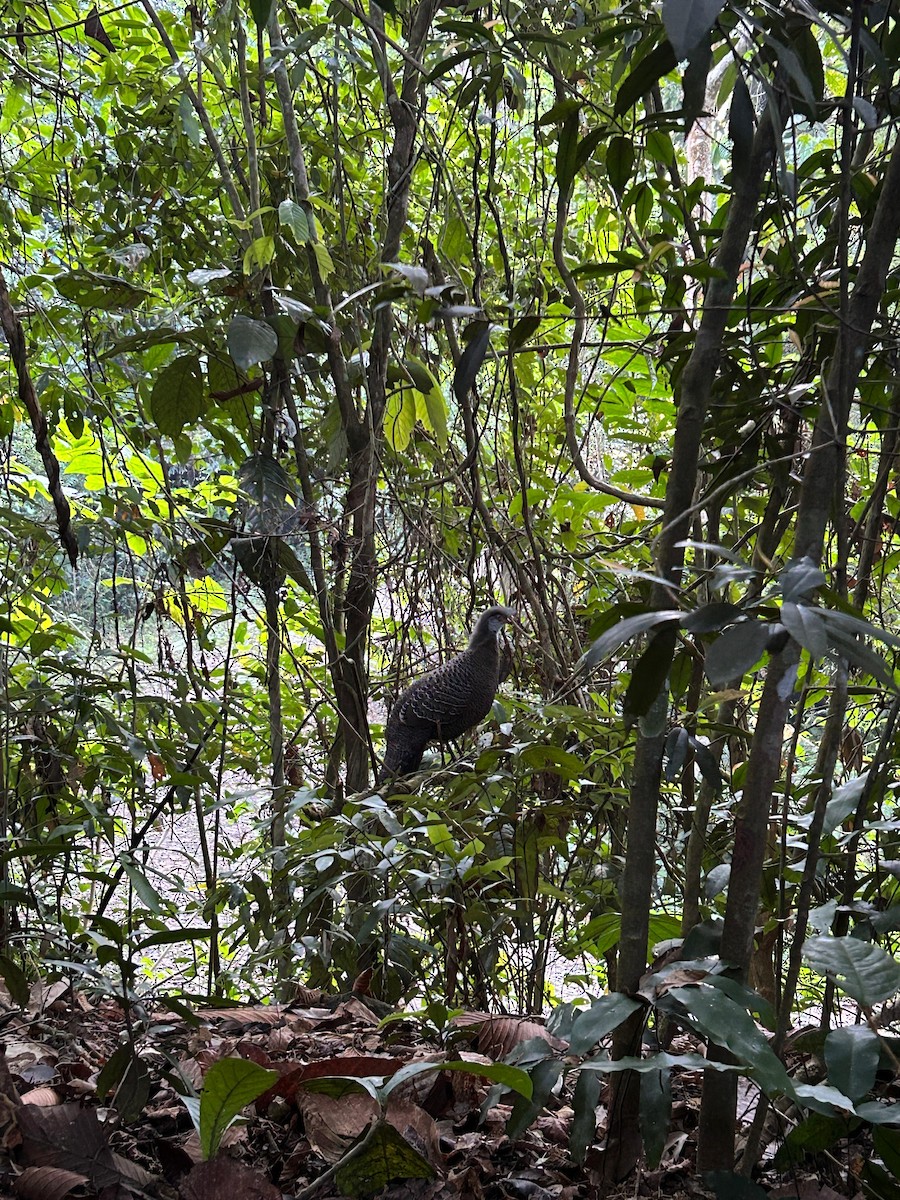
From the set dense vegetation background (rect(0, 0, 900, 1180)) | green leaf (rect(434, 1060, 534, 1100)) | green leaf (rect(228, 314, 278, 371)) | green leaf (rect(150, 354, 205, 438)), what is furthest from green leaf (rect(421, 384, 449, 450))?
green leaf (rect(434, 1060, 534, 1100))

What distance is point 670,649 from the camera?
76 cm

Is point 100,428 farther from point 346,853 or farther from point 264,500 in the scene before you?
point 346,853

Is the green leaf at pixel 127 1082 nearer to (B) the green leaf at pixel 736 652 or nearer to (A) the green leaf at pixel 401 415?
(B) the green leaf at pixel 736 652

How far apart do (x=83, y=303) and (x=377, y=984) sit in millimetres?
1382

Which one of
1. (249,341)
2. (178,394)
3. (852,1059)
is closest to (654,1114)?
(852,1059)

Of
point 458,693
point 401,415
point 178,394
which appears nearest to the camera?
point 178,394

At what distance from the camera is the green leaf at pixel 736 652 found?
62 centimetres

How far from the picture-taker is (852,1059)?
88cm

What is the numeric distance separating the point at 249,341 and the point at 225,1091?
1.23 meters

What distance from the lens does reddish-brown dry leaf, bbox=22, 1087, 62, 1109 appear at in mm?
1134

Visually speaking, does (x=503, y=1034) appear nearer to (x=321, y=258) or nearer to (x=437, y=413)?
(x=437, y=413)

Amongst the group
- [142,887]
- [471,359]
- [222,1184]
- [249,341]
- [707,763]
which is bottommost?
[222,1184]

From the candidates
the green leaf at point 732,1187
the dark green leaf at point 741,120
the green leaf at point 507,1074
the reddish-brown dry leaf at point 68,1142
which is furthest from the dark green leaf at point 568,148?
the reddish-brown dry leaf at point 68,1142

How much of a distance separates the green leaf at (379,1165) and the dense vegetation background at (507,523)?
0.55 ft
